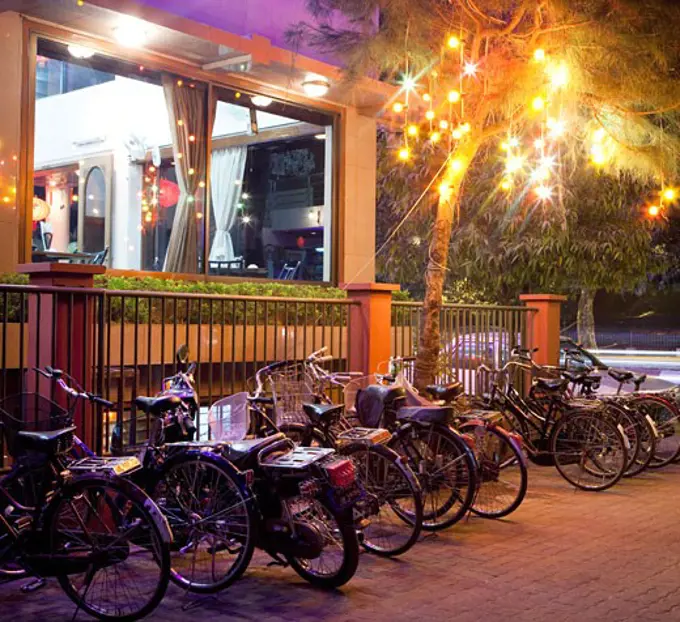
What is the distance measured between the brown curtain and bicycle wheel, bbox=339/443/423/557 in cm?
601

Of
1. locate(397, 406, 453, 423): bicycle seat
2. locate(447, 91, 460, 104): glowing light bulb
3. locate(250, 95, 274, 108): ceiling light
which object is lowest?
locate(397, 406, 453, 423): bicycle seat

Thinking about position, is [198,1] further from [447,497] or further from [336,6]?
[447,497]

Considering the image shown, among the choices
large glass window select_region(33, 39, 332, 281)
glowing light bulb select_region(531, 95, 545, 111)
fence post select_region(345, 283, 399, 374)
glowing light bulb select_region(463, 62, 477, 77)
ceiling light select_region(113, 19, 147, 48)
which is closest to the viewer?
fence post select_region(345, 283, 399, 374)

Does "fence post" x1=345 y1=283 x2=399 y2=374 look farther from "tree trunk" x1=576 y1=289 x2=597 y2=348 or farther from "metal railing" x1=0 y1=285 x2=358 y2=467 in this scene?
"tree trunk" x1=576 y1=289 x2=597 y2=348

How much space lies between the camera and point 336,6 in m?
10.3

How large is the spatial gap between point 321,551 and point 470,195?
1422 centimetres

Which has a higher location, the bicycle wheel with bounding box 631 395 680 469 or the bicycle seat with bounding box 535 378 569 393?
the bicycle seat with bounding box 535 378 569 393

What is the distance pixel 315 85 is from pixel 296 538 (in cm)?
836

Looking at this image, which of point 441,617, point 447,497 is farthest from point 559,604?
point 447,497

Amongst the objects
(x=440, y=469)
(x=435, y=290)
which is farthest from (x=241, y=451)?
(x=435, y=290)

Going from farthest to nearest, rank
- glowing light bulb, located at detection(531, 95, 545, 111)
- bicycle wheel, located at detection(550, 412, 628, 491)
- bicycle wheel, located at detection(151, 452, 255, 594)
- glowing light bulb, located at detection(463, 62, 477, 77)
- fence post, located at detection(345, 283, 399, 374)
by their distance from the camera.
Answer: glowing light bulb, located at detection(463, 62, 477, 77)
glowing light bulb, located at detection(531, 95, 545, 111)
fence post, located at detection(345, 283, 399, 374)
bicycle wheel, located at detection(550, 412, 628, 491)
bicycle wheel, located at detection(151, 452, 255, 594)

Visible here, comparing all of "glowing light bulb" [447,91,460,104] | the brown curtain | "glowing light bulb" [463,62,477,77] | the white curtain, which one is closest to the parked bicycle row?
"glowing light bulb" [447,91,460,104]

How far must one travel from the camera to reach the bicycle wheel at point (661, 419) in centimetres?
991

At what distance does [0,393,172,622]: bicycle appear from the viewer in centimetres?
A: 480
